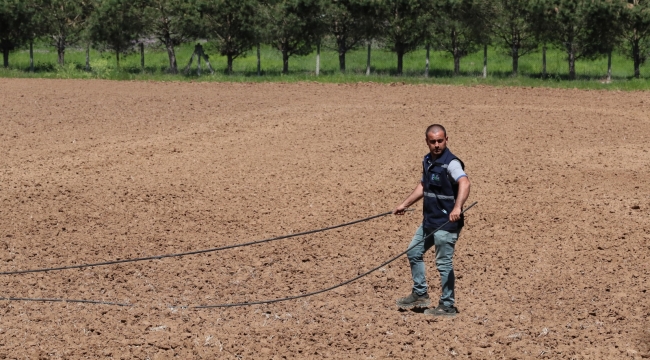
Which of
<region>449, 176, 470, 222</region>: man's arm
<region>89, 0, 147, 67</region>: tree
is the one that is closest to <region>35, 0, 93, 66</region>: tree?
<region>89, 0, 147, 67</region>: tree

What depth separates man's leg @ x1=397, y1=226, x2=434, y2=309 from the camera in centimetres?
963

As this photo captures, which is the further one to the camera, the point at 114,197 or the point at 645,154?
the point at 645,154

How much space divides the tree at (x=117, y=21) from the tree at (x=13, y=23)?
10.8 feet

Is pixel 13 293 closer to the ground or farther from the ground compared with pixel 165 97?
closer to the ground

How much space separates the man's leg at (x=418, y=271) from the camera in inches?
379

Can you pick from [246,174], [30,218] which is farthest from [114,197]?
[246,174]

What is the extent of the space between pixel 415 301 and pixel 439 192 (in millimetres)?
1354

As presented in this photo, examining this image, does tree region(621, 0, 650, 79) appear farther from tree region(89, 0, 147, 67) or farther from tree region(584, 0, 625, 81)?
tree region(89, 0, 147, 67)

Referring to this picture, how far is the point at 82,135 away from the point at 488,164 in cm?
881

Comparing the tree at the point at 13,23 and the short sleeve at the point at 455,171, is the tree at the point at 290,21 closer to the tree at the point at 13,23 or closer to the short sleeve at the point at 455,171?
the tree at the point at 13,23

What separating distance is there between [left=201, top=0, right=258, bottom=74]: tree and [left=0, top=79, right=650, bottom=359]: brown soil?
15152 mm

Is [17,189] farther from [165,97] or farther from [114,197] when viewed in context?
[165,97]

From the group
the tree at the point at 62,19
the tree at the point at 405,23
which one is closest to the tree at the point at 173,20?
the tree at the point at 62,19

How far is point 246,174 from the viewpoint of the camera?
16.5 metres
